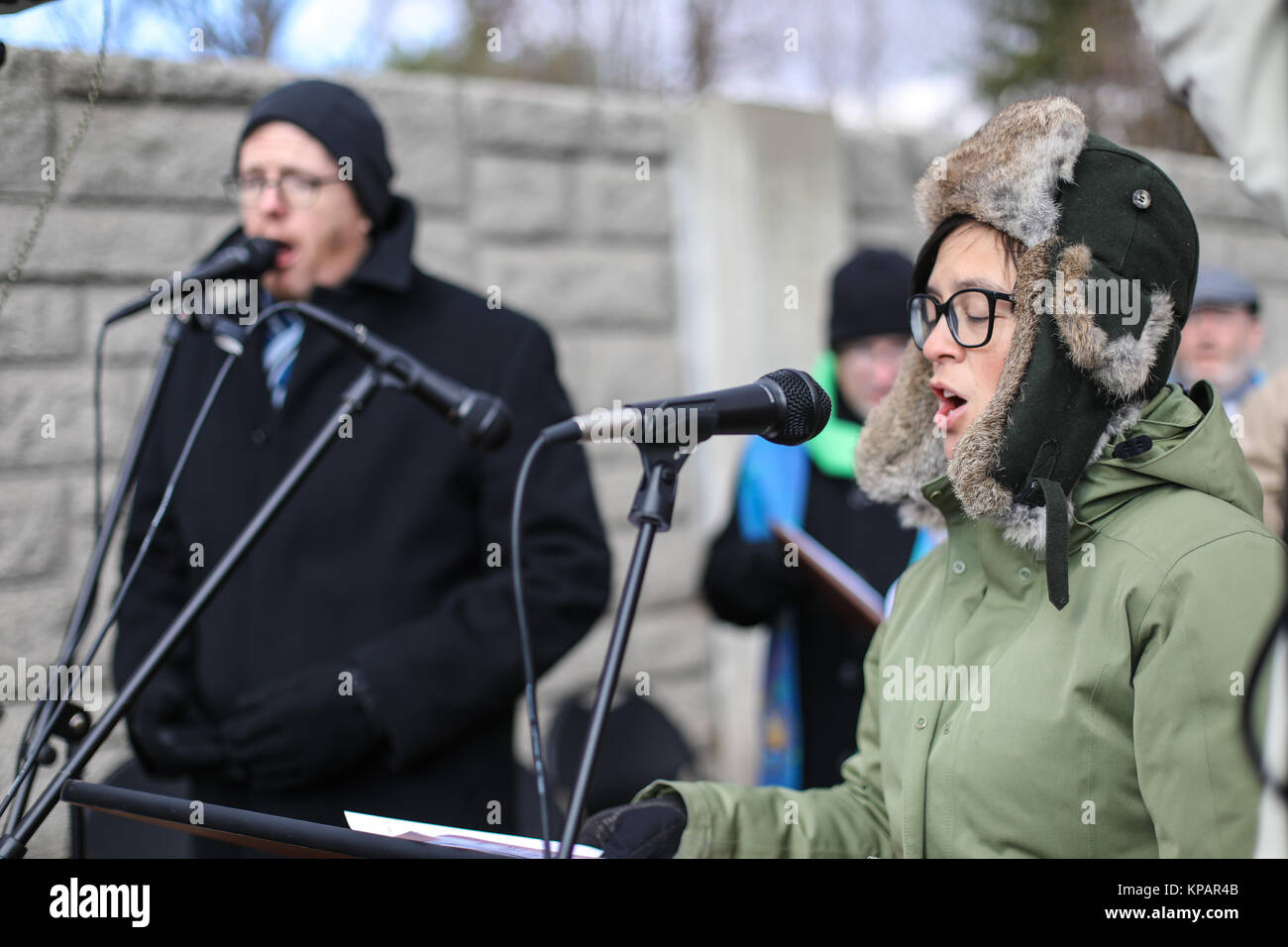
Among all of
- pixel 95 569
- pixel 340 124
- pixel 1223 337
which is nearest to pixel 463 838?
pixel 95 569

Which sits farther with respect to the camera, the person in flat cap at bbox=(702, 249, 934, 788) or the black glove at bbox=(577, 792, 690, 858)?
the person in flat cap at bbox=(702, 249, 934, 788)

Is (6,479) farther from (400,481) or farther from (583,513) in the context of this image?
(583,513)

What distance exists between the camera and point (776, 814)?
1.65 metres

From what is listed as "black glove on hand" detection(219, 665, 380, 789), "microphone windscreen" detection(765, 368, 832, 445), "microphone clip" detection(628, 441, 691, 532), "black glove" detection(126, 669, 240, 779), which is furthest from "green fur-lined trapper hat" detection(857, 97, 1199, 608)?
"black glove" detection(126, 669, 240, 779)

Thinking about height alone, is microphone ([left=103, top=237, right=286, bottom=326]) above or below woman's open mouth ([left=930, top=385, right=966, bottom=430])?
above

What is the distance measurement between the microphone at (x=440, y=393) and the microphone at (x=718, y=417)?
1.14 feet

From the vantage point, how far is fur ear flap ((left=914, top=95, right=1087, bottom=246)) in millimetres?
1502

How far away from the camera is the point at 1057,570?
1.40 metres

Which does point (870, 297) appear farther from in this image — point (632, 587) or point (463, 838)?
point (463, 838)

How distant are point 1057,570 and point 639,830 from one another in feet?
2.05

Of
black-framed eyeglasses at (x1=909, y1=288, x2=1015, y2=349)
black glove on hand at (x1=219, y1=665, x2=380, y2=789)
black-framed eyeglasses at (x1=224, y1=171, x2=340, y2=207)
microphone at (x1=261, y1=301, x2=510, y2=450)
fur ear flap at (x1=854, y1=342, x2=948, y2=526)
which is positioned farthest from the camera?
black-framed eyeglasses at (x1=224, y1=171, x2=340, y2=207)

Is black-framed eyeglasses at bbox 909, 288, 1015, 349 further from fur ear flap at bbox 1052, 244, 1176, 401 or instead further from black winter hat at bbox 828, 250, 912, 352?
black winter hat at bbox 828, 250, 912, 352

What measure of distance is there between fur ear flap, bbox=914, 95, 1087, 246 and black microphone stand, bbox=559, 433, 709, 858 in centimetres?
54

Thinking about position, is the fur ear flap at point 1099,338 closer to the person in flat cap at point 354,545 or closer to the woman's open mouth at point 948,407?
the woman's open mouth at point 948,407
